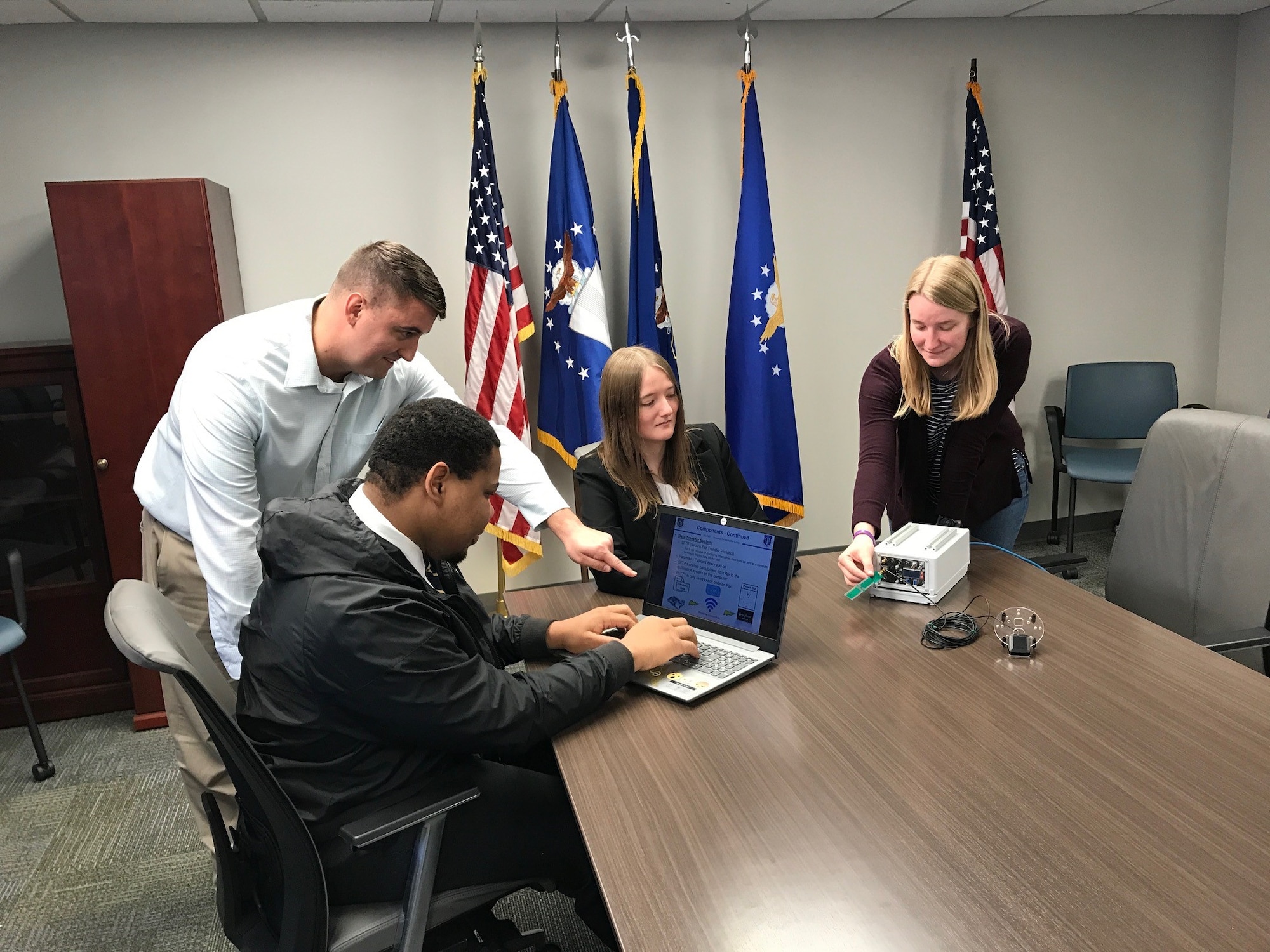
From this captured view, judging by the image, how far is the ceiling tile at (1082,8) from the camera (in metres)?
4.00

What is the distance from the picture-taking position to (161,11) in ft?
10.4

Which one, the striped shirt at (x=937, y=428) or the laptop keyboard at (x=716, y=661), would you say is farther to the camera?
the striped shirt at (x=937, y=428)

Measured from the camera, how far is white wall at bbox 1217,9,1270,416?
4496 millimetres

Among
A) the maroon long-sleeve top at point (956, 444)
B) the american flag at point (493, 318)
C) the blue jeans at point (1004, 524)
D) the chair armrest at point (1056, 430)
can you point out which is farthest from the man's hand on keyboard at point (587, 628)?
the chair armrest at point (1056, 430)

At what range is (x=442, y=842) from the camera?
1.49 meters

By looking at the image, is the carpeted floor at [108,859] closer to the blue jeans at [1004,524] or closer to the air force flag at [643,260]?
the blue jeans at [1004,524]

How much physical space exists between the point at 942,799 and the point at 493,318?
280cm

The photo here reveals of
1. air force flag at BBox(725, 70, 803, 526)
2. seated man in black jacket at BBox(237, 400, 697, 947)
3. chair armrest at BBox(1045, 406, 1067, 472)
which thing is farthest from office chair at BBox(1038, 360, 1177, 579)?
seated man in black jacket at BBox(237, 400, 697, 947)

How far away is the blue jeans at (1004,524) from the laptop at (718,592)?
1054 mm

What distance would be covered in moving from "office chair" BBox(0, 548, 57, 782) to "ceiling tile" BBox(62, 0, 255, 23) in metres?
1.85

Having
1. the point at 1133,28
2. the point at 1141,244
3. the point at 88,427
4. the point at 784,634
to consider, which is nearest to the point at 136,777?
the point at 88,427

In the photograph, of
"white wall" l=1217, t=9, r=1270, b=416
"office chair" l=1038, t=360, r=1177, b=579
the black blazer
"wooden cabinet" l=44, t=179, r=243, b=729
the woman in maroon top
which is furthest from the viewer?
"office chair" l=1038, t=360, r=1177, b=579

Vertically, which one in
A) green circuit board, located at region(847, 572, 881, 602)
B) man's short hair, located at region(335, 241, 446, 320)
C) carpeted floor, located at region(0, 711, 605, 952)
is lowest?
carpeted floor, located at region(0, 711, 605, 952)

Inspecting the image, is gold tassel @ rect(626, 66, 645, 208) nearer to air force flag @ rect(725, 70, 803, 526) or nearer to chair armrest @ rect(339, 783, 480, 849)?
air force flag @ rect(725, 70, 803, 526)
